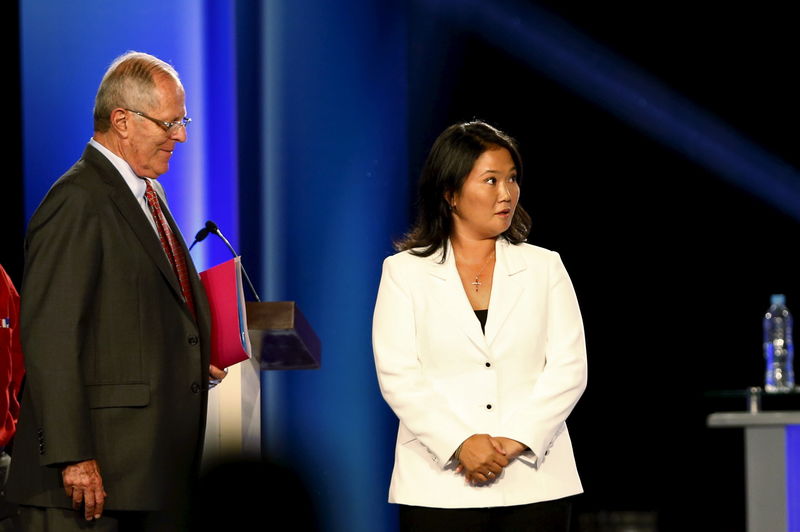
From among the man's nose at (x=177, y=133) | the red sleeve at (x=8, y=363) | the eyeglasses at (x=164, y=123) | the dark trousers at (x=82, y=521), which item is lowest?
the dark trousers at (x=82, y=521)

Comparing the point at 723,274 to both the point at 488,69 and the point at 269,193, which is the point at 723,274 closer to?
the point at 488,69

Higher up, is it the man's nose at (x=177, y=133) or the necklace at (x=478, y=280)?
the man's nose at (x=177, y=133)

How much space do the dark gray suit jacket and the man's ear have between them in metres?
0.13

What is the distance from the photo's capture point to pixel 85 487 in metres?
2.18

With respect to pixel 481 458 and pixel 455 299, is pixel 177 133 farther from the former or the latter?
pixel 481 458

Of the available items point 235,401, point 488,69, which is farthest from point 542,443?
point 488,69

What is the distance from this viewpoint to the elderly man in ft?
7.18

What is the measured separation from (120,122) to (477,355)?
101cm

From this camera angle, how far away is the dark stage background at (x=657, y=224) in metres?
5.34

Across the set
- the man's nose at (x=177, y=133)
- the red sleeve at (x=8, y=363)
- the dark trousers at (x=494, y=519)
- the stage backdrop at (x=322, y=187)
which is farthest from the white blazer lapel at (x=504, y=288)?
the stage backdrop at (x=322, y=187)

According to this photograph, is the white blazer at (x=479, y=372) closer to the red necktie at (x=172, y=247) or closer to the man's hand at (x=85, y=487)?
the red necktie at (x=172, y=247)

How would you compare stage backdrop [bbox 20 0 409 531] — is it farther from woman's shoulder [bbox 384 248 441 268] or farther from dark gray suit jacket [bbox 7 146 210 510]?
dark gray suit jacket [bbox 7 146 210 510]

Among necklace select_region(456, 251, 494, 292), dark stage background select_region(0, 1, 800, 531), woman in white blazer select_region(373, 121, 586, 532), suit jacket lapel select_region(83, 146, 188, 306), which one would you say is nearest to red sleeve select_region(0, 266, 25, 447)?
suit jacket lapel select_region(83, 146, 188, 306)

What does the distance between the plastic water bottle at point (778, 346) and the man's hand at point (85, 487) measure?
3.34m
